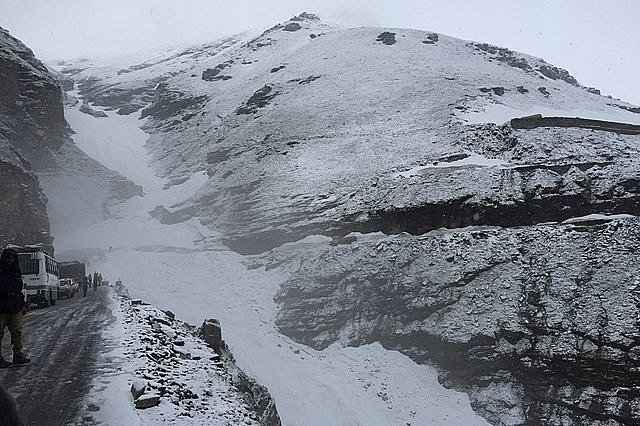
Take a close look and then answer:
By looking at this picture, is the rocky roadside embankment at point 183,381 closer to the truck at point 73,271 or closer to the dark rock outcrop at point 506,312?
the dark rock outcrop at point 506,312

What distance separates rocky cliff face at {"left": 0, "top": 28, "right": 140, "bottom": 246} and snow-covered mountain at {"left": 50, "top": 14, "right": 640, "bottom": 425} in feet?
9.58

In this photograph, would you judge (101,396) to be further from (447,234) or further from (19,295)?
(447,234)

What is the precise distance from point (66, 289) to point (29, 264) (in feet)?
21.1

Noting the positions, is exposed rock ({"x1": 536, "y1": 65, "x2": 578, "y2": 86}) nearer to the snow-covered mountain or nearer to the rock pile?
the snow-covered mountain

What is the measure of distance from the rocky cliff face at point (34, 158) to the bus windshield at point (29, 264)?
15112 mm

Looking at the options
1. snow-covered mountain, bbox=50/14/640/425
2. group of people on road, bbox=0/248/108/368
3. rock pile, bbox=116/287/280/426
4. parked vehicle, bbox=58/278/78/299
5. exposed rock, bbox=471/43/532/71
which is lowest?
parked vehicle, bbox=58/278/78/299

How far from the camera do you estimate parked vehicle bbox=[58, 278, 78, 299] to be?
2421 cm

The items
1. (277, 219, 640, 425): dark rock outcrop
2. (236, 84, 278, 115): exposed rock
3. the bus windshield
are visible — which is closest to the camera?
(277, 219, 640, 425): dark rock outcrop

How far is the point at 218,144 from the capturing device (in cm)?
5094

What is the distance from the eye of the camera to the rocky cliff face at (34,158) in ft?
108

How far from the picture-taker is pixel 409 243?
23078mm

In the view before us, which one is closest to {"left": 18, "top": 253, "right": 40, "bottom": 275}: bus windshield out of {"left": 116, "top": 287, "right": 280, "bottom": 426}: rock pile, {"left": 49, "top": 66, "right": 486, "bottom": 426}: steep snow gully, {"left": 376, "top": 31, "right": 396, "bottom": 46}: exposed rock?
{"left": 49, "top": 66, "right": 486, "bottom": 426}: steep snow gully

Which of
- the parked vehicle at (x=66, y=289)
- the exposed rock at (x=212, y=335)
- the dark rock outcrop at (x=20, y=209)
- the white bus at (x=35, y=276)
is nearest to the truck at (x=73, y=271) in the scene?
the parked vehicle at (x=66, y=289)

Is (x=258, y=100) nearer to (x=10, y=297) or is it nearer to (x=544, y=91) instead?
(x=544, y=91)
